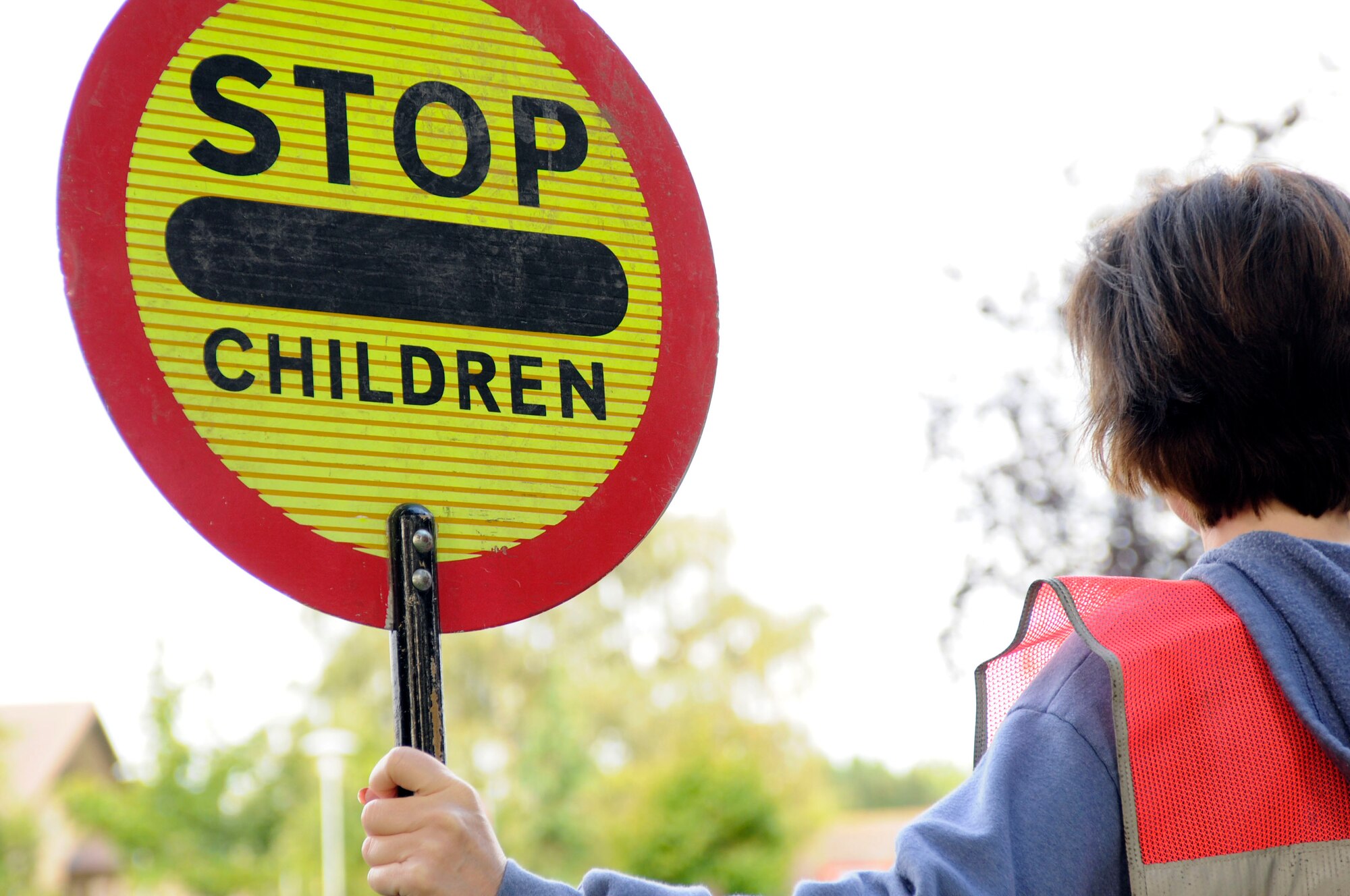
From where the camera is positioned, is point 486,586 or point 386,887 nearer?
point 386,887

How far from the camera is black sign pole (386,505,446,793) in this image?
1.19 metres

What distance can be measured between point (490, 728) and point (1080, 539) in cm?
1958

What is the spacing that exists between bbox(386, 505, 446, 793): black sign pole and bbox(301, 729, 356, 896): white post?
20214mm

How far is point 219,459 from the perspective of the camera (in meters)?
1.23

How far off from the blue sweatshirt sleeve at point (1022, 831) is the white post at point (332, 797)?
2032 cm

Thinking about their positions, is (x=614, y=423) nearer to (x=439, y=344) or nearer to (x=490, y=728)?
(x=439, y=344)

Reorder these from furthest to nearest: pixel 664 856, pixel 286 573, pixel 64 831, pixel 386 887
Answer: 1. pixel 64 831
2. pixel 664 856
3. pixel 286 573
4. pixel 386 887

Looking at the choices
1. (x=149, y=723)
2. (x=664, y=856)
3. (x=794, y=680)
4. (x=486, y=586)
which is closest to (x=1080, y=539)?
(x=486, y=586)

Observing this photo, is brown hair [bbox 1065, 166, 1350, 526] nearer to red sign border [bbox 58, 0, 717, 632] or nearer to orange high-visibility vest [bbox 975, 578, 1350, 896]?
orange high-visibility vest [bbox 975, 578, 1350, 896]

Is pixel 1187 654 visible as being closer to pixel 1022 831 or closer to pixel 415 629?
pixel 1022 831

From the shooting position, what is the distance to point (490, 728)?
24.0 m

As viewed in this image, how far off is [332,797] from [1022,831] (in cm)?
2444

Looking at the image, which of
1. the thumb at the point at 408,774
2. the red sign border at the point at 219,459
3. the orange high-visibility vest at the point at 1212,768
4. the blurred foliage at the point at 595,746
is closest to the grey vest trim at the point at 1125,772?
the orange high-visibility vest at the point at 1212,768

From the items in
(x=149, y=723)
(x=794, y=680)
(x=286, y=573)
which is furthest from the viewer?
(x=149, y=723)
